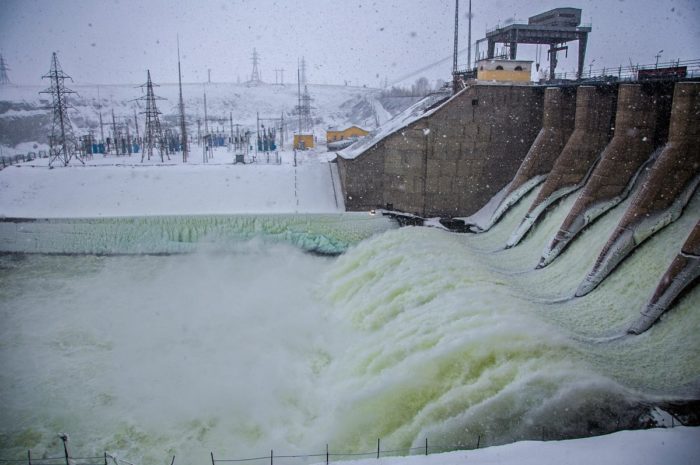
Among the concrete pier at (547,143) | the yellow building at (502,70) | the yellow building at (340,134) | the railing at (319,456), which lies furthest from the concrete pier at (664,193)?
the yellow building at (340,134)

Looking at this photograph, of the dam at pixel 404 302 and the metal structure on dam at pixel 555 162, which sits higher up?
the metal structure on dam at pixel 555 162

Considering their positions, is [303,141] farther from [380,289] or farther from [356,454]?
[356,454]

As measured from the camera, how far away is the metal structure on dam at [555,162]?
10383 mm

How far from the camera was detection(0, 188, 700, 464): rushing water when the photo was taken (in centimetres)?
689

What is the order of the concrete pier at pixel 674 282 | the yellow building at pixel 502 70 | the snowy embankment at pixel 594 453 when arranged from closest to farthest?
the snowy embankment at pixel 594 453 < the concrete pier at pixel 674 282 < the yellow building at pixel 502 70

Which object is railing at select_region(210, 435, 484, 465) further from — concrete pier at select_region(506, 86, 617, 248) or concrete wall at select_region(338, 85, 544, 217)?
concrete wall at select_region(338, 85, 544, 217)

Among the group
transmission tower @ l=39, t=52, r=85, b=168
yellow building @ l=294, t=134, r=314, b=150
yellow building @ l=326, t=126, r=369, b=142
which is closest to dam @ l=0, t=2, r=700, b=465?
transmission tower @ l=39, t=52, r=85, b=168

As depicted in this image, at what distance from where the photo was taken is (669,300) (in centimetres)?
857

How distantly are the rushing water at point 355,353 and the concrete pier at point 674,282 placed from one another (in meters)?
0.19

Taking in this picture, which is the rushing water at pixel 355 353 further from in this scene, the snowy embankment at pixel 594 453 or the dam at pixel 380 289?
the snowy embankment at pixel 594 453

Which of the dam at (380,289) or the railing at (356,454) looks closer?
the railing at (356,454)

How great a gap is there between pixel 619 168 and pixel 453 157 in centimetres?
600

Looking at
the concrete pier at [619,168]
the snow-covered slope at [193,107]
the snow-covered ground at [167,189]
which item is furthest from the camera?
the snow-covered slope at [193,107]

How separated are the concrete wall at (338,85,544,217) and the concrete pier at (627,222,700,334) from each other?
9189 millimetres
